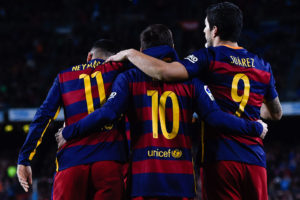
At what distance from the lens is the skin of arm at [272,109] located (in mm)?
2996

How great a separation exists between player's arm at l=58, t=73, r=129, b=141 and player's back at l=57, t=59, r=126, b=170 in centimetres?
15

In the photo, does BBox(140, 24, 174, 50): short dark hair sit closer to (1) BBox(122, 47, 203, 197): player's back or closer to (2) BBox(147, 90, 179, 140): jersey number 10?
(1) BBox(122, 47, 203, 197): player's back

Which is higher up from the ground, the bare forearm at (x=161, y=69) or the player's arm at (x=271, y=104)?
the bare forearm at (x=161, y=69)

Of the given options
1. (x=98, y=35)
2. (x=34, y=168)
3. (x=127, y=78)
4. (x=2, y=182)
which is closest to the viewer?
(x=127, y=78)

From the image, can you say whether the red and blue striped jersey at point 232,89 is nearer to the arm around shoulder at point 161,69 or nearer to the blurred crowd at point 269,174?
the arm around shoulder at point 161,69

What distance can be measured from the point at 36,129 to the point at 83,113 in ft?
1.39

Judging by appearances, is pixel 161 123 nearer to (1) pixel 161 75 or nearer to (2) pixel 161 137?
(2) pixel 161 137

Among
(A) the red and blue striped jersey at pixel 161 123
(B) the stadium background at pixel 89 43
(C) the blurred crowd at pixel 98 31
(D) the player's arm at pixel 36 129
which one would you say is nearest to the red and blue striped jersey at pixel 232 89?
(A) the red and blue striped jersey at pixel 161 123

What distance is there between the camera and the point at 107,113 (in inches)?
102

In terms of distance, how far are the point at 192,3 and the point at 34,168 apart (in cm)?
1054

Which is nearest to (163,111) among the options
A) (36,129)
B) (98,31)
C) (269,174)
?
(36,129)

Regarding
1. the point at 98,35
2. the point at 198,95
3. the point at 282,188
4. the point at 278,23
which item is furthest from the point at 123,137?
the point at 278,23

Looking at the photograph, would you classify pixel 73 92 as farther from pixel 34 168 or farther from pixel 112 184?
pixel 34 168

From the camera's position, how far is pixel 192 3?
1884 centimetres
